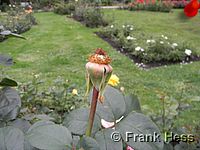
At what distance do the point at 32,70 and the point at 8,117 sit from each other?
14.8 feet

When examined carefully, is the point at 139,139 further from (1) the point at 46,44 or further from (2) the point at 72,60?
(1) the point at 46,44

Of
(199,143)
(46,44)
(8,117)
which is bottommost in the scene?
(46,44)

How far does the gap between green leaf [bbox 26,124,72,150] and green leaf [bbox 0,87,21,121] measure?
0.83ft

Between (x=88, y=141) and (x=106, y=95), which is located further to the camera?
(x=106, y=95)

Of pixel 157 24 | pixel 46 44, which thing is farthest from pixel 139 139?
pixel 157 24

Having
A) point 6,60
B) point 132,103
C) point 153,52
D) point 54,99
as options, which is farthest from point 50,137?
point 153,52

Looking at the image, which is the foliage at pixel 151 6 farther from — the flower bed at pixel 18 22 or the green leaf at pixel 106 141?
the green leaf at pixel 106 141

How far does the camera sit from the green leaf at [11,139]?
0.53m

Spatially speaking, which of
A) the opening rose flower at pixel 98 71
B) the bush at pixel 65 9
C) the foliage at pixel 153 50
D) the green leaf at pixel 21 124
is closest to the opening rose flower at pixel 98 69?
the opening rose flower at pixel 98 71

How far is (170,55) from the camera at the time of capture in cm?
577

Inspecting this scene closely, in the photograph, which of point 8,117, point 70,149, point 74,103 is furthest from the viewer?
point 74,103

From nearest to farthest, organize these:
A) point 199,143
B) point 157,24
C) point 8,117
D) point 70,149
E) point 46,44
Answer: point 70,149 < point 8,117 < point 199,143 < point 46,44 < point 157,24

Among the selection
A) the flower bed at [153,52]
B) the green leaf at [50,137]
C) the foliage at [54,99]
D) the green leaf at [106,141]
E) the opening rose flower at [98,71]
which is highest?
the opening rose flower at [98,71]

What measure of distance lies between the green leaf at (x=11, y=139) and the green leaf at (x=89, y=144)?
3.7 inches
